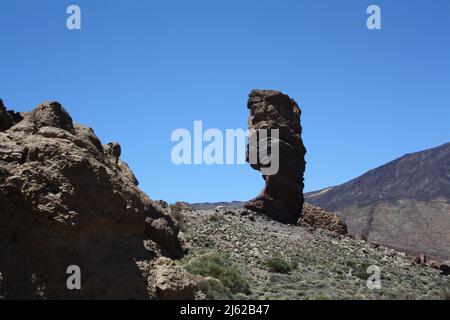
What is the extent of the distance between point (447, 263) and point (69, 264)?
2315 cm

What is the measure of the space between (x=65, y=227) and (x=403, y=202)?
76.2 metres

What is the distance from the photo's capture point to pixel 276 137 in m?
31.1

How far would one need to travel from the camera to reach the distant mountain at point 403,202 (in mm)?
66875

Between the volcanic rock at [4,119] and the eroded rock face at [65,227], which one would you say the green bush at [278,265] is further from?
the volcanic rock at [4,119]

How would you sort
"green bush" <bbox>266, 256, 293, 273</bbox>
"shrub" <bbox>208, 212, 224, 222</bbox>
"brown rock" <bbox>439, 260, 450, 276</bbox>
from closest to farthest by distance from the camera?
"green bush" <bbox>266, 256, 293, 273</bbox> < "brown rock" <bbox>439, 260, 450, 276</bbox> < "shrub" <bbox>208, 212, 224, 222</bbox>

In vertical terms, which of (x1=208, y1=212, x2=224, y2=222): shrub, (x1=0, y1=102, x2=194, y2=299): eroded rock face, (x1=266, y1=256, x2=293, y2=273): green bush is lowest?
(x1=266, y1=256, x2=293, y2=273): green bush

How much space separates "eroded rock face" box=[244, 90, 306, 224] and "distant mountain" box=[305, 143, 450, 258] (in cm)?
774

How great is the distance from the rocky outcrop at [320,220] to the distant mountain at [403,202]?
4184mm

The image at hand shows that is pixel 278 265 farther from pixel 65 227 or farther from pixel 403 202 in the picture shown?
pixel 403 202

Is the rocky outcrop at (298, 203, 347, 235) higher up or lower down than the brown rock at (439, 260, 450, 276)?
higher up

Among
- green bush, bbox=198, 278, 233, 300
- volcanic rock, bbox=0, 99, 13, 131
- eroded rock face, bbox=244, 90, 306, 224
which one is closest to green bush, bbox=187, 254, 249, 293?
green bush, bbox=198, 278, 233, 300

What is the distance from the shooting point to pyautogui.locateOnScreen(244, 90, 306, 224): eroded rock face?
31.4 m

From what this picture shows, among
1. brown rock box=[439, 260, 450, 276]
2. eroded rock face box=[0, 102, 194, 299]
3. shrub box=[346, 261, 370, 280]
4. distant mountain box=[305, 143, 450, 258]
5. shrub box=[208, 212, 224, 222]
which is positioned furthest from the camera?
distant mountain box=[305, 143, 450, 258]

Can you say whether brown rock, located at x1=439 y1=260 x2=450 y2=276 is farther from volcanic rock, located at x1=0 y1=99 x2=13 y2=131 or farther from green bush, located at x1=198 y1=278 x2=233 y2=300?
volcanic rock, located at x1=0 y1=99 x2=13 y2=131
